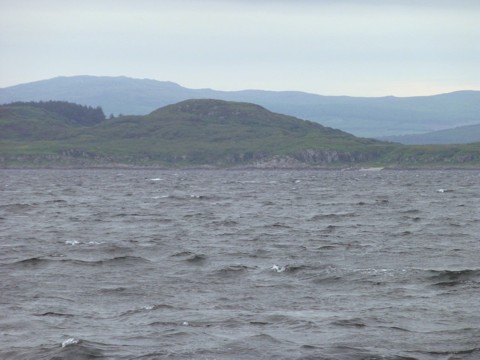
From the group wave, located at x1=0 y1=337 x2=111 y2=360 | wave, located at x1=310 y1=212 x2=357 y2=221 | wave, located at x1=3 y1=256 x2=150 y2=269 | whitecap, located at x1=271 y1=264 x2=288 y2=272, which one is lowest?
wave, located at x1=310 y1=212 x2=357 y2=221

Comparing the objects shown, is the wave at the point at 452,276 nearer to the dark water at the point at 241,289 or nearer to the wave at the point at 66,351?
the dark water at the point at 241,289

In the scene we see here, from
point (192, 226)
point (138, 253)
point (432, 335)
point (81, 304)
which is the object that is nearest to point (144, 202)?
point (192, 226)

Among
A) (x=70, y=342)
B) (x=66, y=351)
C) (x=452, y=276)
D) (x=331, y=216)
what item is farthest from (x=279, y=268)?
(x=331, y=216)

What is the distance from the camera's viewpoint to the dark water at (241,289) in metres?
24.7

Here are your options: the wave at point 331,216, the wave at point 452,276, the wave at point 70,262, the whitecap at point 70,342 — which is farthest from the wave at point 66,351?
the wave at point 331,216

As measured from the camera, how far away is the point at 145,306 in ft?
98.2

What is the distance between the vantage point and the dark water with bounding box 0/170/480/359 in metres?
24.7

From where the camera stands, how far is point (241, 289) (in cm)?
3319

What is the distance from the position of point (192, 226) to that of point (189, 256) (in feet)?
59.3

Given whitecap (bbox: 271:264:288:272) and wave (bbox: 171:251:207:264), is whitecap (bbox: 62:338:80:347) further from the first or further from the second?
wave (bbox: 171:251:207:264)

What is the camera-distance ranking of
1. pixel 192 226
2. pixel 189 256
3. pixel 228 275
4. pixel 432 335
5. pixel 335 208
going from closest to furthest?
pixel 432 335 → pixel 228 275 → pixel 189 256 → pixel 192 226 → pixel 335 208

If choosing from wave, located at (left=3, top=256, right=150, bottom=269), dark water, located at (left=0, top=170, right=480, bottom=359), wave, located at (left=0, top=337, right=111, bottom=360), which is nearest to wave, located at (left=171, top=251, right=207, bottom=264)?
dark water, located at (left=0, top=170, right=480, bottom=359)

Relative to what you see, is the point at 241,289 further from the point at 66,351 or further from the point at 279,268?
the point at 66,351

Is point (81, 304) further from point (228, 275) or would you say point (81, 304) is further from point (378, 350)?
point (378, 350)
